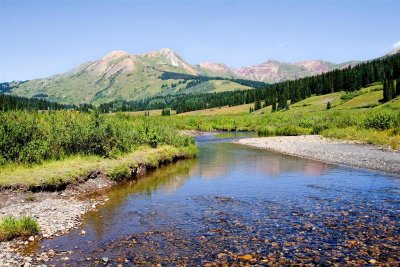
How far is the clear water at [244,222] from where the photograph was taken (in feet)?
49.1

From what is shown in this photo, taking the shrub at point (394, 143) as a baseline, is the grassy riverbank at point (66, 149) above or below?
above

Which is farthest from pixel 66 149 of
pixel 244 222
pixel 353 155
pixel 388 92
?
pixel 388 92

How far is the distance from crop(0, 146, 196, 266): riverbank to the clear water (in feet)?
3.52

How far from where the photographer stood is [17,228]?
1669 centimetres

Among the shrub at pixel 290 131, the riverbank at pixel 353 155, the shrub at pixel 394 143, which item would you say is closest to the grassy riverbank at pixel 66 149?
the riverbank at pixel 353 155

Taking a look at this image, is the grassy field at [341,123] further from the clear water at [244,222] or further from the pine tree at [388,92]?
the clear water at [244,222]

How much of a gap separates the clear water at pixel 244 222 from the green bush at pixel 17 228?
98 centimetres

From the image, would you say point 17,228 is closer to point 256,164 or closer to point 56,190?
point 56,190

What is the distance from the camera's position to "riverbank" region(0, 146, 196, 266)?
1766cm

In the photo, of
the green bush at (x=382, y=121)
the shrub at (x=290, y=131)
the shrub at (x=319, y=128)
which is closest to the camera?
the green bush at (x=382, y=121)

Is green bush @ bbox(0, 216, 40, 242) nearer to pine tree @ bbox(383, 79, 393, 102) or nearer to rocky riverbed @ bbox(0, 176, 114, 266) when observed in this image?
rocky riverbed @ bbox(0, 176, 114, 266)

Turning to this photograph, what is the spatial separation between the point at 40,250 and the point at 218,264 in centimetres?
735

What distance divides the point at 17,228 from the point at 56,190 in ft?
28.8

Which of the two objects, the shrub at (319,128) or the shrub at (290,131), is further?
the shrub at (290,131)
